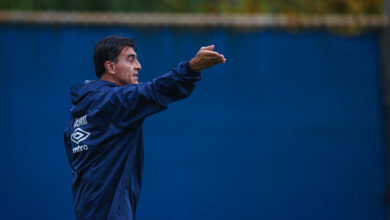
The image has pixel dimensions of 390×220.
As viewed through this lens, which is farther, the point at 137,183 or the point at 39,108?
the point at 39,108

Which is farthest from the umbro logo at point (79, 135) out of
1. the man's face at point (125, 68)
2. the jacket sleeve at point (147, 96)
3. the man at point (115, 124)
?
the man's face at point (125, 68)

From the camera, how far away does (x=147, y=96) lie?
7.59 ft

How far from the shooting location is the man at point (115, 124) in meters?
2.31

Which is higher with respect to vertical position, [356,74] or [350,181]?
[356,74]

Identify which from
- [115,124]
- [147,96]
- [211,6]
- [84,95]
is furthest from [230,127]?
[147,96]

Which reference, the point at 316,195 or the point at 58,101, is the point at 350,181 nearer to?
the point at 316,195

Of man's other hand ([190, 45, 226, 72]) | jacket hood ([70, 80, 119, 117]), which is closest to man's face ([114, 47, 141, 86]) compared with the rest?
jacket hood ([70, 80, 119, 117])

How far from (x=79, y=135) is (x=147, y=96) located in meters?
0.59

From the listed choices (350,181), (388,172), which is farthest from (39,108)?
(388,172)

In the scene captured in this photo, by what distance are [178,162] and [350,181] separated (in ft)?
6.06

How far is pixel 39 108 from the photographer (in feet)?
15.3

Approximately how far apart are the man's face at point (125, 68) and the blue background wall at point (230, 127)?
77.5 inches

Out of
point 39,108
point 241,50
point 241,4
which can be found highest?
point 241,4

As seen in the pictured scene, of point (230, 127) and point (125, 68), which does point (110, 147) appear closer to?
point (125, 68)
